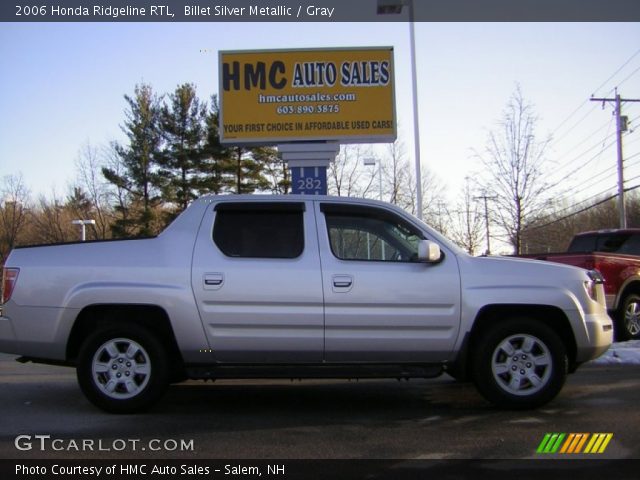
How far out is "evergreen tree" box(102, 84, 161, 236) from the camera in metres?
36.7

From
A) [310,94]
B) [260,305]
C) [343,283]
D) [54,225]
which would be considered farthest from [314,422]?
[54,225]

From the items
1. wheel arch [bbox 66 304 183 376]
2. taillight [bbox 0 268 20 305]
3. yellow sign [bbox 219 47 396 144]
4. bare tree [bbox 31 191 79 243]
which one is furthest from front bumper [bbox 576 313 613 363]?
bare tree [bbox 31 191 79 243]

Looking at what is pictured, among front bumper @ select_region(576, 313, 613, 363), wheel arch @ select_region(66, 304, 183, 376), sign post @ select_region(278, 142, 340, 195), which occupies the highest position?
sign post @ select_region(278, 142, 340, 195)

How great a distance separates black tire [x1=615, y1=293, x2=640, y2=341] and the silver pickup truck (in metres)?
5.53

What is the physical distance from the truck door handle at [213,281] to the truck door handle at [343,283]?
1.01 metres

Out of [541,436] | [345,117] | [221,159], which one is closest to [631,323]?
[541,436]

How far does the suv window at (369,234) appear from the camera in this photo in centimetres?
579

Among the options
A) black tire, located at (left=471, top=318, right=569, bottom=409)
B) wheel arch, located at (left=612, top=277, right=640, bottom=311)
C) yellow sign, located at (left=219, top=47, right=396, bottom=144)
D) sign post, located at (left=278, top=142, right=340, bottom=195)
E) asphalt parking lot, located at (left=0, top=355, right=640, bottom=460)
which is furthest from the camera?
yellow sign, located at (left=219, top=47, right=396, bottom=144)

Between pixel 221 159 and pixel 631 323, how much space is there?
1116 inches

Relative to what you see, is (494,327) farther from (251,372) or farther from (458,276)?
(251,372)

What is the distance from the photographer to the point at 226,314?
218 inches

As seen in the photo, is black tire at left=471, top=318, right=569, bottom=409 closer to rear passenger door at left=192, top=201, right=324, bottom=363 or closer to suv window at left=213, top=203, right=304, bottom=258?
rear passenger door at left=192, top=201, right=324, bottom=363
